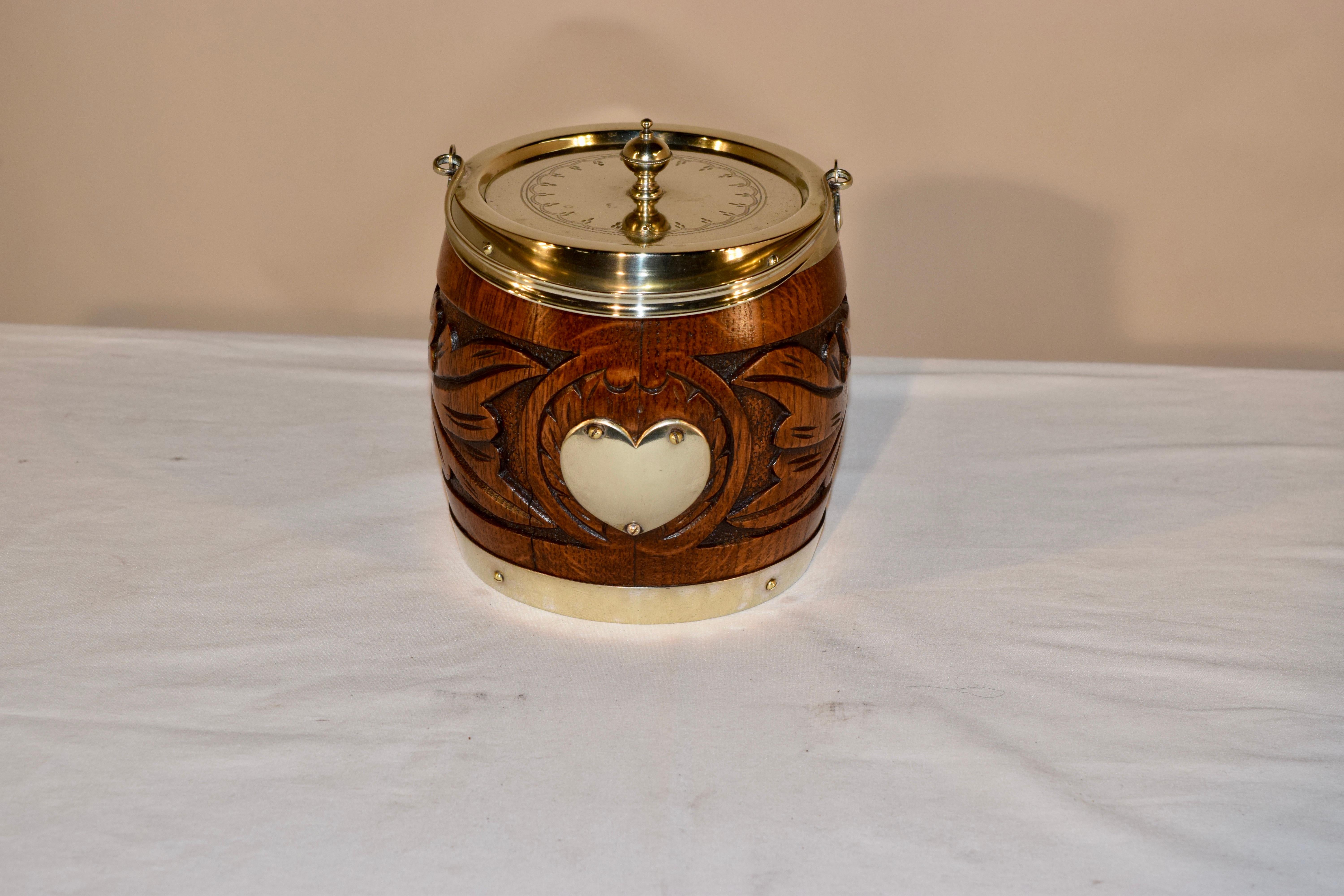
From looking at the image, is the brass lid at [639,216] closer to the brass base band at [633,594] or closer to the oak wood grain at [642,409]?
the oak wood grain at [642,409]

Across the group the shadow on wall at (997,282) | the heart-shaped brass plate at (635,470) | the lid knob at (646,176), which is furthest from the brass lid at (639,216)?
the shadow on wall at (997,282)

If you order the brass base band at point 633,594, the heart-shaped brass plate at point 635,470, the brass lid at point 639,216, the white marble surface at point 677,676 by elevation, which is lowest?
the white marble surface at point 677,676

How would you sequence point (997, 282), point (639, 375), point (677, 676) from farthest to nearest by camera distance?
point (997, 282)
point (677, 676)
point (639, 375)

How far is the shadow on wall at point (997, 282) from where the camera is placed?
251 cm

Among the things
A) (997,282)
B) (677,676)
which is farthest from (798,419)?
(997,282)

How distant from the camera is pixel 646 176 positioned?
149 cm

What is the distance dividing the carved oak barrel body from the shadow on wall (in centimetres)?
93

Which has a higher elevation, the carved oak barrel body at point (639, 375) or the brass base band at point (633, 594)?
the carved oak barrel body at point (639, 375)

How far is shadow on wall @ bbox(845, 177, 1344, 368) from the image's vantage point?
2.51m

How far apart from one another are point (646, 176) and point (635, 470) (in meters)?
0.34

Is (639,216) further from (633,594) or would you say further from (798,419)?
(633,594)

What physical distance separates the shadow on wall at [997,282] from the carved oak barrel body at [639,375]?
3.07ft

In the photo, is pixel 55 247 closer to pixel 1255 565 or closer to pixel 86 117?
pixel 86 117

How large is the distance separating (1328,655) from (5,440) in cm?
184
